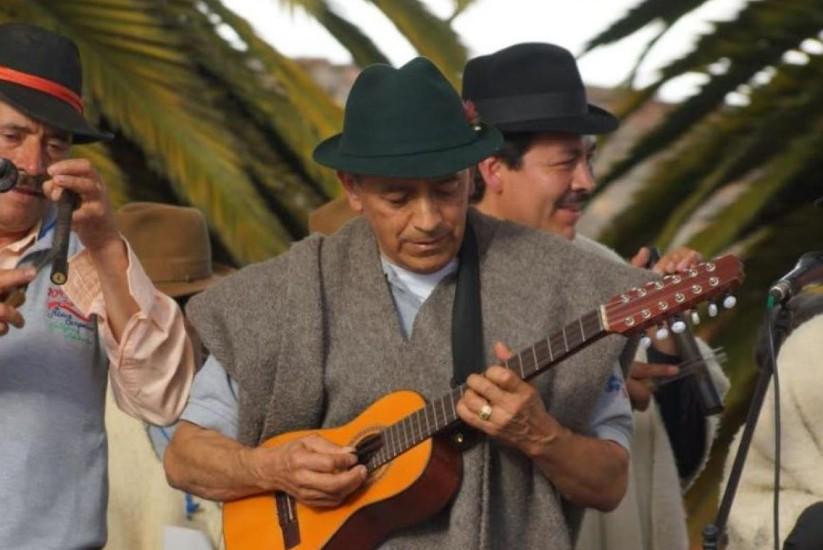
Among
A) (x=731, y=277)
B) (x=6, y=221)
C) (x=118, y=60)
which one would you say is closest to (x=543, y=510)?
(x=731, y=277)

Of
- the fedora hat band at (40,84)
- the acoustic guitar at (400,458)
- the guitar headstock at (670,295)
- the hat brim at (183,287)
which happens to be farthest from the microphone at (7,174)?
the hat brim at (183,287)

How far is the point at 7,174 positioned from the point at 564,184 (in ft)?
5.73

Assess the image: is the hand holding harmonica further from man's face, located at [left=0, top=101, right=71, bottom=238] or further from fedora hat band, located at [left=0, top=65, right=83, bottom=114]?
fedora hat band, located at [left=0, top=65, right=83, bottom=114]

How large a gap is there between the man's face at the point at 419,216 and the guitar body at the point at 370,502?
0.31m

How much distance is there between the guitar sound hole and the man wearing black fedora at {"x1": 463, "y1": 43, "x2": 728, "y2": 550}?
3.70 feet

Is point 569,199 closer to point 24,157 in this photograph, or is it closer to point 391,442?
point 391,442

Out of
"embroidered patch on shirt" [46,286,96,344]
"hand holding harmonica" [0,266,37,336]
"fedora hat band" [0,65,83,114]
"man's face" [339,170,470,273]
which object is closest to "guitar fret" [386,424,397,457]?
"man's face" [339,170,470,273]

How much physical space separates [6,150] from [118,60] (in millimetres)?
3953

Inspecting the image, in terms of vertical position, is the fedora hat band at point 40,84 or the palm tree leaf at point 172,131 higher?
the fedora hat band at point 40,84

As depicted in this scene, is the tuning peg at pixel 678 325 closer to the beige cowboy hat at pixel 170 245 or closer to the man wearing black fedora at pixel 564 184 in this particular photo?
the man wearing black fedora at pixel 564 184

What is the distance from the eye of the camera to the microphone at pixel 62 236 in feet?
16.6

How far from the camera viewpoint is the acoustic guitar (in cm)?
500

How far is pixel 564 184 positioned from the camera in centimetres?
649

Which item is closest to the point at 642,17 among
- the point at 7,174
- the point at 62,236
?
the point at 7,174
